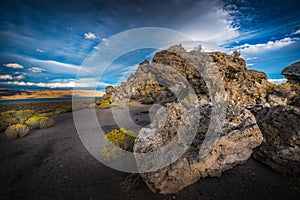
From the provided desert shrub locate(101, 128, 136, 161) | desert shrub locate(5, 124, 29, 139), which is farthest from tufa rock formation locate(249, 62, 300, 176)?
desert shrub locate(5, 124, 29, 139)

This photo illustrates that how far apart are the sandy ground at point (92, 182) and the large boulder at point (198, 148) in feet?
1.09

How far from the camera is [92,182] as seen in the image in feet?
12.8

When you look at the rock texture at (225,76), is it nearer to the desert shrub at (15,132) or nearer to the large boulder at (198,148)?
the large boulder at (198,148)

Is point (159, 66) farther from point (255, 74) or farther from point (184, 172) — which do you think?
point (184, 172)

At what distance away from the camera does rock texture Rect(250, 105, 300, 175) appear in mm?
3492

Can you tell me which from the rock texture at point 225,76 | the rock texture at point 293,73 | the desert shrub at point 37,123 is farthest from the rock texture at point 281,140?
the rock texture at point 293,73

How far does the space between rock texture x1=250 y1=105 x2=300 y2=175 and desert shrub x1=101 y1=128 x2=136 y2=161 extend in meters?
4.38

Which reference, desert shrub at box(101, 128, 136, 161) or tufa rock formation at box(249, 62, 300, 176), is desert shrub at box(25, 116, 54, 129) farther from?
tufa rock formation at box(249, 62, 300, 176)

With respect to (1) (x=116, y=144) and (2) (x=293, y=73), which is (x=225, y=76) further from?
(2) (x=293, y=73)

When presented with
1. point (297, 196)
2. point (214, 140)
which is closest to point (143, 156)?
point (214, 140)

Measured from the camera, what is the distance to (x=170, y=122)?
4.05m

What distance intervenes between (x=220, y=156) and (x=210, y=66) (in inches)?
291

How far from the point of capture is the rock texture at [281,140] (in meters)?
3.49

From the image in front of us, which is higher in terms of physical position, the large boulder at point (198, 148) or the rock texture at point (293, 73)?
the rock texture at point (293, 73)
